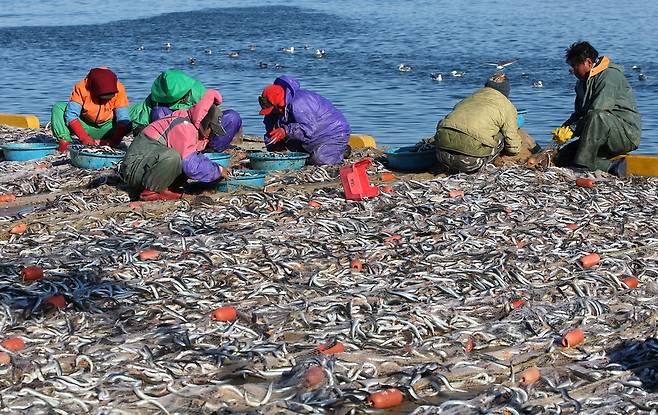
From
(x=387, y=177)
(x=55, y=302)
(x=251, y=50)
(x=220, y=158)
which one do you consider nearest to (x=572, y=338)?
(x=55, y=302)

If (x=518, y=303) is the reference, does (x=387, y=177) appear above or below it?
below

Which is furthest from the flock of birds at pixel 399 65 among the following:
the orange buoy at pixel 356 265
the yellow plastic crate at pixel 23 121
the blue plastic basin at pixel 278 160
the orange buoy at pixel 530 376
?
the orange buoy at pixel 530 376

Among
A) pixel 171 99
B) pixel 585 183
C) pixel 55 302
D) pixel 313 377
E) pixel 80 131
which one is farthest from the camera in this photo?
pixel 80 131

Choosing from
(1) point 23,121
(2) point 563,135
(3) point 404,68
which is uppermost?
(2) point 563,135

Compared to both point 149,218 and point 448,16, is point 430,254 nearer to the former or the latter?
point 149,218

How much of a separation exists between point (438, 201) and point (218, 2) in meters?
47.1

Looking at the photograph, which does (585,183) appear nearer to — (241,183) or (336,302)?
(241,183)

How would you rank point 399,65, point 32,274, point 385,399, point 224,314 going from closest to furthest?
point 385,399
point 224,314
point 32,274
point 399,65

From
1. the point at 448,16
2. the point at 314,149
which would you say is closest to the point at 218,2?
the point at 448,16

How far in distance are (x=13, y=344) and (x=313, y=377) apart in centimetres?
170

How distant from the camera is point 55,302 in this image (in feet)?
21.4

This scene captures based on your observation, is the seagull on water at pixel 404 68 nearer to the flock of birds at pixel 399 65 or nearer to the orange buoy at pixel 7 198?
the flock of birds at pixel 399 65

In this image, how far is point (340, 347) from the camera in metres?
5.88

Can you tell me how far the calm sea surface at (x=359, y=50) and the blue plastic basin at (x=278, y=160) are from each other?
596 centimetres
